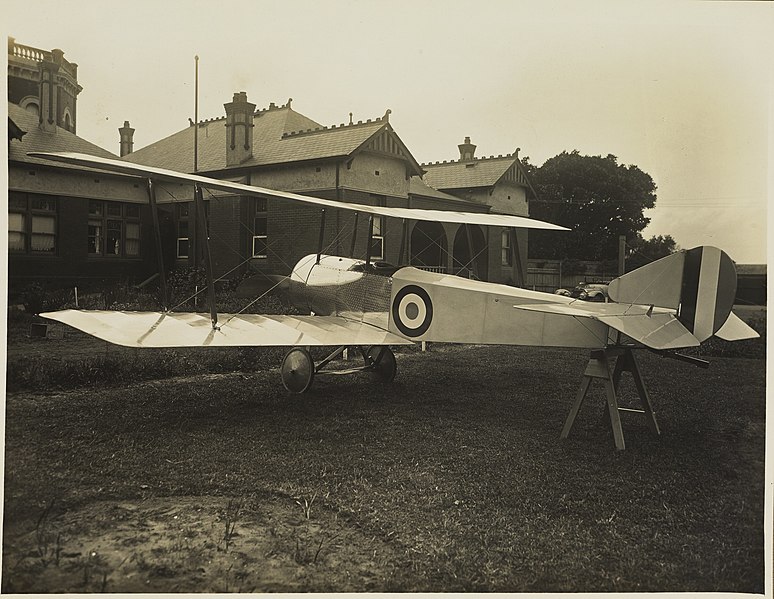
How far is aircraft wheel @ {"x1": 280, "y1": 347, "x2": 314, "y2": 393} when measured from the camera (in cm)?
537

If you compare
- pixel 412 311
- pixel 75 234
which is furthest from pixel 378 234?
pixel 75 234

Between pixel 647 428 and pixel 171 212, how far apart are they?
512cm

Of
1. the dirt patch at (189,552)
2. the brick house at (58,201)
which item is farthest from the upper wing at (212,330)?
the dirt patch at (189,552)

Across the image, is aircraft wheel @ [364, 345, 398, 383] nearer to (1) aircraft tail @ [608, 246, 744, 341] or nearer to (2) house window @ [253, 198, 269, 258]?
(2) house window @ [253, 198, 269, 258]

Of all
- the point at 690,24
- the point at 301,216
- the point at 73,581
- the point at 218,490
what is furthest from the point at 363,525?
the point at 301,216

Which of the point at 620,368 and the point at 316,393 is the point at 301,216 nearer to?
the point at 316,393

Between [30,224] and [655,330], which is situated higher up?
[30,224]

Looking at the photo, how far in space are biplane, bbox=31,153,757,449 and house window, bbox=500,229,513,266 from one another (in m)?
6.47

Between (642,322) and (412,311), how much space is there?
2141mm

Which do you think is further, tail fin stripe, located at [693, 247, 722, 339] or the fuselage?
the fuselage

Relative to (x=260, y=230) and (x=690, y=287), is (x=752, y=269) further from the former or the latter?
(x=260, y=230)

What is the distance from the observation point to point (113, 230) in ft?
16.2

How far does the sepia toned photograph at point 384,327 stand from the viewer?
2.96m

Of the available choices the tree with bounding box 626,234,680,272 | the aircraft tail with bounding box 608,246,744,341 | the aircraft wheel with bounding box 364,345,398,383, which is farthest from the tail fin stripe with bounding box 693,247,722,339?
the aircraft wheel with bounding box 364,345,398,383
